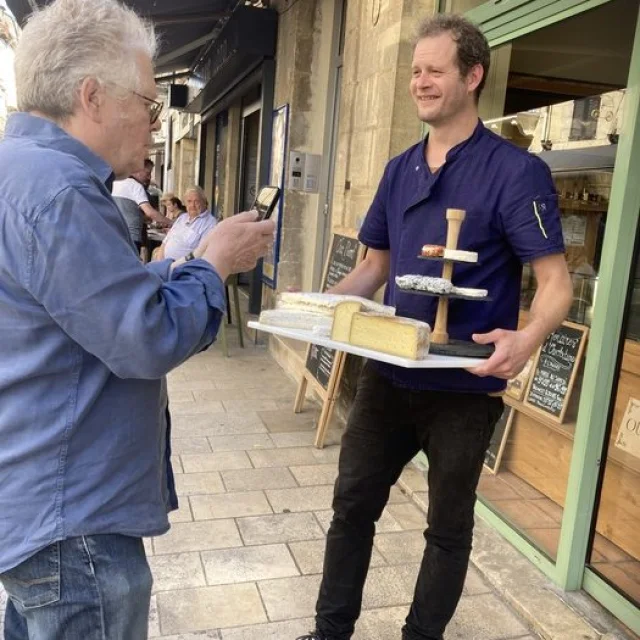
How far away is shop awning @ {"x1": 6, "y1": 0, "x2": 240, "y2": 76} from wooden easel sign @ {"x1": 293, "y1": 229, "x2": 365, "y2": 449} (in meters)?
3.27

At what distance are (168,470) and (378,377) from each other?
82 centimetres

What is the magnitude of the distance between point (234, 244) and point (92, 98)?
39cm

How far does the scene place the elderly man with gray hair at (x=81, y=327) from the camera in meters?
1.15

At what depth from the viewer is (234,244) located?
142 cm

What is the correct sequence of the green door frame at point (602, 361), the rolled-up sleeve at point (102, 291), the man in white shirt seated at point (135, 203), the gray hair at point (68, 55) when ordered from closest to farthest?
1. the rolled-up sleeve at point (102, 291)
2. the gray hair at point (68, 55)
3. the green door frame at point (602, 361)
4. the man in white shirt seated at point (135, 203)

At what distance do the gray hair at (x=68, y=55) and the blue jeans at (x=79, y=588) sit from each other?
837 millimetres

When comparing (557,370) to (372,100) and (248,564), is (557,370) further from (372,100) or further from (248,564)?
(372,100)

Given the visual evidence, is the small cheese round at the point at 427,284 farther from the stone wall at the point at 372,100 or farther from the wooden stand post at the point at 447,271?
the stone wall at the point at 372,100

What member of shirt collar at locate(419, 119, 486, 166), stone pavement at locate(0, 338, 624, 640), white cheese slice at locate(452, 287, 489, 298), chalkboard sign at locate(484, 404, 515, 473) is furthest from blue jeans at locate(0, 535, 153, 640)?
chalkboard sign at locate(484, 404, 515, 473)

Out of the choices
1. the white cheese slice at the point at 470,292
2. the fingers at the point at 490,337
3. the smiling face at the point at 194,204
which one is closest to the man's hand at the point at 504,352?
the fingers at the point at 490,337

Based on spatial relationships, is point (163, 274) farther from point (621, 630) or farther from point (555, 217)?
point (621, 630)

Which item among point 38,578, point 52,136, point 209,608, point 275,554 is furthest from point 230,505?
point 52,136

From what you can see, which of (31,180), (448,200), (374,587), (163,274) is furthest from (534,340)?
(374,587)

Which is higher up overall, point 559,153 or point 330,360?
point 559,153
